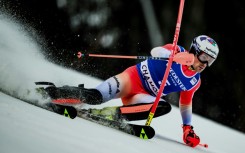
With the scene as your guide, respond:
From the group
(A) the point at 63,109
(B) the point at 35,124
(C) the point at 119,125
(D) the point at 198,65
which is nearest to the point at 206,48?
(D) the point at 198,65

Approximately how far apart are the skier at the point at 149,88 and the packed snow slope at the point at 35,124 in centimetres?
33

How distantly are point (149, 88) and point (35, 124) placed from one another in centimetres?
203

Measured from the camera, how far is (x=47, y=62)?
5938mm

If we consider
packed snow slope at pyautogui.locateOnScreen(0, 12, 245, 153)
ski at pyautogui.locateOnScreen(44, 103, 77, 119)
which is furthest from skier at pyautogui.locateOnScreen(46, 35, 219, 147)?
packed snow slope at pyautogui.locateOnScreen(0, 12, 245, 153)

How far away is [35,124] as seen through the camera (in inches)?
115

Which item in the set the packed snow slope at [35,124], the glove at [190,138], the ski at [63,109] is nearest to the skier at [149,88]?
the glove at [190,138]

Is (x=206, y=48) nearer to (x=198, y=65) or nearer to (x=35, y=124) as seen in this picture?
(x=198, y=65)

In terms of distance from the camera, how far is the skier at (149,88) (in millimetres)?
4312

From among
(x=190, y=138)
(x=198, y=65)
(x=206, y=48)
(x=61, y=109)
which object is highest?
(x=206, y=48)

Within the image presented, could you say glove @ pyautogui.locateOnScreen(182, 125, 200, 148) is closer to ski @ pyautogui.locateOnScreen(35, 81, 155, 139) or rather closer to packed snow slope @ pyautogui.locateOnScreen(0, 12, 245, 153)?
packed snow slope @ pyautogui.locateOnScreen(0, 12, 245, 153)

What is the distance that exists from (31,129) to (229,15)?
34.7ft

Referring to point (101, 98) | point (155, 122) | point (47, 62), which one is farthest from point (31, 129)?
point (155, 122)

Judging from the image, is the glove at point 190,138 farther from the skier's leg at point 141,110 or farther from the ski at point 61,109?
the ski at point 61,109

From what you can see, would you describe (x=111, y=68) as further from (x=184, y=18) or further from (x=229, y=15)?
(x=229, y=15)
